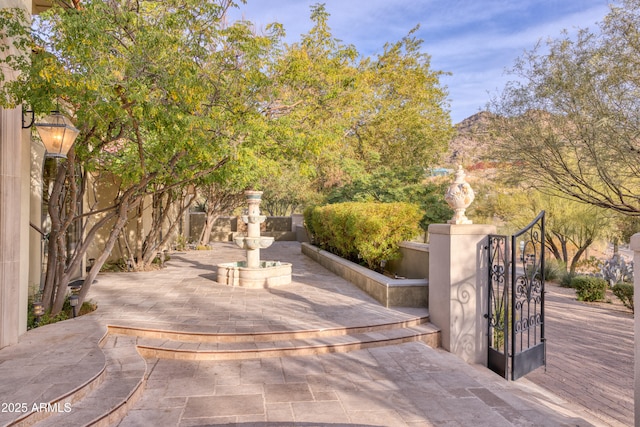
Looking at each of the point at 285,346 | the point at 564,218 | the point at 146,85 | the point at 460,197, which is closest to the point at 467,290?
the point at 460,197

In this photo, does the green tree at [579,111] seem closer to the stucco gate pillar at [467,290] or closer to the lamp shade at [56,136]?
the stucco gate pillar at [467,290]

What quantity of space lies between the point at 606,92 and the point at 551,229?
10.2 metres

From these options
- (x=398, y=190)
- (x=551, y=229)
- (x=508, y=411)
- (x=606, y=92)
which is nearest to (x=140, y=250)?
(x=398, y=190)

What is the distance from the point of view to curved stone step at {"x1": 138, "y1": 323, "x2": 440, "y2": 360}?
4.81 metres

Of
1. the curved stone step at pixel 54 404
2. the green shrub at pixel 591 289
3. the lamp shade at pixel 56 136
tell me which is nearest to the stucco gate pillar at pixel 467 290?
the curved stone step at pixel 54 404

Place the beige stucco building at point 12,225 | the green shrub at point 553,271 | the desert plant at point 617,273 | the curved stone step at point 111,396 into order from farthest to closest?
the green shrub at point 553,271
the desert plant at point 617,273
the beige stucco building at point 12,225
the curved stone step at point 111,396

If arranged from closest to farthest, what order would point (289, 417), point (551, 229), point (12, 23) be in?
point (289, 417) → point (12, 23) → point (551, 229)

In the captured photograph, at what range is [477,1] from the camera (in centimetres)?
1248

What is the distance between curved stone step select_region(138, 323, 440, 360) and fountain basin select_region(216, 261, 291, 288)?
3.57m

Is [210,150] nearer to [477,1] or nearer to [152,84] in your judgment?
[152,84]

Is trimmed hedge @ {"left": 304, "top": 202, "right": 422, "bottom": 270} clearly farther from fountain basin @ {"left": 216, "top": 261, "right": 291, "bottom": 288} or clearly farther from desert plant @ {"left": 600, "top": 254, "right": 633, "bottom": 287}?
desert plant @ {"left": 600, "top": 254, "right": 633, "bottom": 287}

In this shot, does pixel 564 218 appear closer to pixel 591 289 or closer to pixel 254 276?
pixel 591 289

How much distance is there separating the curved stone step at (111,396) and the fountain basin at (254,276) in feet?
13.3

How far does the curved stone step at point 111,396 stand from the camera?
122 inches
